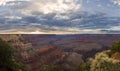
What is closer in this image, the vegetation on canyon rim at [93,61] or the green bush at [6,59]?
the green bush at [6,59]

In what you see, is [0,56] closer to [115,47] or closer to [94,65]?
[94,65]

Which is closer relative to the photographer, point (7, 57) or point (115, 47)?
point (7, 57)

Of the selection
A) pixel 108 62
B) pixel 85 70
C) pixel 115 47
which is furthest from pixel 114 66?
pixel 115 47

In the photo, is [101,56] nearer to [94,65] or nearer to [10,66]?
[94,65]

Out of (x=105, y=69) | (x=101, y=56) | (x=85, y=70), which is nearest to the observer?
(x=105, y=69)

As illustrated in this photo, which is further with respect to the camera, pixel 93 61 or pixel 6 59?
pixel 93 61

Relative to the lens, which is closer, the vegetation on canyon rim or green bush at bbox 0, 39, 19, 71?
green bush at bbox 0, 39, 19, 71

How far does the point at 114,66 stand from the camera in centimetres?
9188

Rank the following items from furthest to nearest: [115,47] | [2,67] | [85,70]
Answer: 1. [115,47]
2. [85,70]
3. [2,67]

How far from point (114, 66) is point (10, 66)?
92.1 feet

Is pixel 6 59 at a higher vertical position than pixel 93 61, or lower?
higher

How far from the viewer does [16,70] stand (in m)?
78.4

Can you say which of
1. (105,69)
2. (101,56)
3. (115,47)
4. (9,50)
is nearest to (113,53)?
(115,47)

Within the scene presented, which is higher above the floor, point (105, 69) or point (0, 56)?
point (0, 56)
